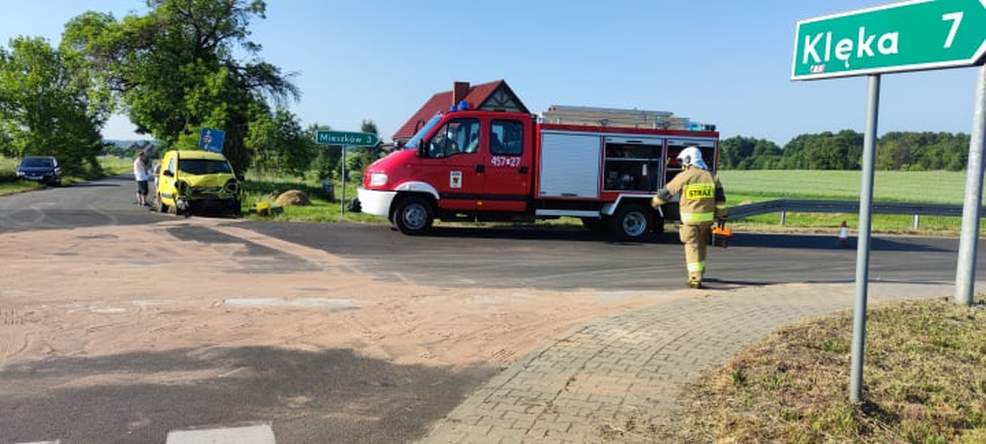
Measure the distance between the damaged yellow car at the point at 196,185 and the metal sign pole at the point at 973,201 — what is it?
1620cm

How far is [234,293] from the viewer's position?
7855mm

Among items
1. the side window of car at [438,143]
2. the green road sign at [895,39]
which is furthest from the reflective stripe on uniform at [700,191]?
the side window of car at [438,143]

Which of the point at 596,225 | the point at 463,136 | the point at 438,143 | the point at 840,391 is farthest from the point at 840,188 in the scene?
the point at 840,391

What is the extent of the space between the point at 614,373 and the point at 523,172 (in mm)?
9890

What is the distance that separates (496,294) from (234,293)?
2967 millimetres

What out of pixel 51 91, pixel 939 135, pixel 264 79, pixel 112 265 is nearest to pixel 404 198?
pixel 112 265

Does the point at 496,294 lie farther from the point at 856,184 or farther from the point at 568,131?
the point at 856,184

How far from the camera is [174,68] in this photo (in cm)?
3375

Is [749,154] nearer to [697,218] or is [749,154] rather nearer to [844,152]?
[844,152]

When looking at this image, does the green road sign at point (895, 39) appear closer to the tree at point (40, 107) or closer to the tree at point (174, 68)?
the tree at point (174, 68)

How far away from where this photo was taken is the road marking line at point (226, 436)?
390 centimetres

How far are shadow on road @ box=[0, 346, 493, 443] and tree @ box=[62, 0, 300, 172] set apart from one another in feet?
96.9

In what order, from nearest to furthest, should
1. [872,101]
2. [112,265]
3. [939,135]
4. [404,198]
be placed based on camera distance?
[872,101], [112,265], [404,198], [939,135]

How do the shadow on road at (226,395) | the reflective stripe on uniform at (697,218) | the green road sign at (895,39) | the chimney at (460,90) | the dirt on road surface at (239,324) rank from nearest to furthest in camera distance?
the green road sign at (895,39)
the shadow on road at (226,395)
the dirt on road surface at (239,324)
the reflective stripe on uniform at (697,218)
the chimney at (460,90)
